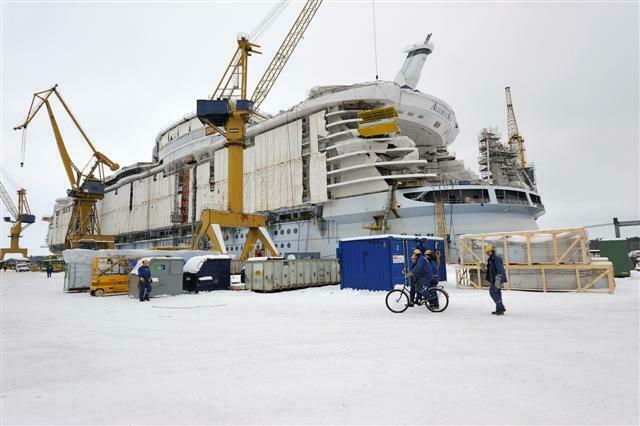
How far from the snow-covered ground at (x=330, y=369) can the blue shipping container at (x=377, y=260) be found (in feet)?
20.3

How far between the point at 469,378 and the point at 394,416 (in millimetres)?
1585

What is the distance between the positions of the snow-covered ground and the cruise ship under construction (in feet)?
85.1

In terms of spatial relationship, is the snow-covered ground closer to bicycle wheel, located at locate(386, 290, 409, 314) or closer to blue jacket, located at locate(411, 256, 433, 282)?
bicycle wheel, located at locate(386, 290, 409, 314)

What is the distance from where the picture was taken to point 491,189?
33938mm

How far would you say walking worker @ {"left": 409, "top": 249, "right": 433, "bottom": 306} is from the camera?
9.84 metres

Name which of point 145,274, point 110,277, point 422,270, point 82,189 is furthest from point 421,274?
point 82,189

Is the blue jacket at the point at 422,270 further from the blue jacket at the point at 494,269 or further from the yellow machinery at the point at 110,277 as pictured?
the yellow machinery at the point at 110,277

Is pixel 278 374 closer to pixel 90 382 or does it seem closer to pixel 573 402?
pixel 90 382

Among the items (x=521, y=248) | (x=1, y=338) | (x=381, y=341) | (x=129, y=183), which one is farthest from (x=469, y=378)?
(x=129, y=183)

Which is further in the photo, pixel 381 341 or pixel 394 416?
pixel 381 341

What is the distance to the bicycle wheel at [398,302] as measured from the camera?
10203mm

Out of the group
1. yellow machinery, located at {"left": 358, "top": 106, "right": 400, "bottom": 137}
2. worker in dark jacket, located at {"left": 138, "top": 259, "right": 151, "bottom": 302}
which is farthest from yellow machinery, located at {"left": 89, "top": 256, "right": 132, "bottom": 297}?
yellow machinery, located at {"left": 358, "top": 106, "right": 400, "bottom": 137}

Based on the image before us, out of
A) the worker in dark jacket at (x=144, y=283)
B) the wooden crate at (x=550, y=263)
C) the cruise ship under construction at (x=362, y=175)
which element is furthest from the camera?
the cruise ship under construction at (x=362, y=175)

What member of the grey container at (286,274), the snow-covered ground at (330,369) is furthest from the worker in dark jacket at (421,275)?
the grey container at (286,274)
